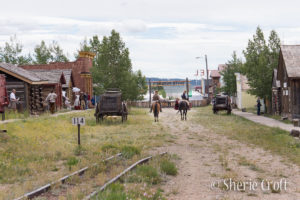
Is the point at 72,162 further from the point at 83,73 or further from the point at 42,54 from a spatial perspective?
the point at 42,54

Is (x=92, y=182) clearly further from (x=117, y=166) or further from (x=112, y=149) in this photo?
(x=112, y=149)

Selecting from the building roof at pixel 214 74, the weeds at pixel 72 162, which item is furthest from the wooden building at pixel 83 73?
the building roof at pixel 214 74

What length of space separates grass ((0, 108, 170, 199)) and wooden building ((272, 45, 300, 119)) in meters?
14.0

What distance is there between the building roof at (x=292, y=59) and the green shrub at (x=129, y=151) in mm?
18660

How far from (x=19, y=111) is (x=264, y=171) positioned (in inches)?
793

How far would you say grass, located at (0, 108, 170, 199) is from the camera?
9000 mm

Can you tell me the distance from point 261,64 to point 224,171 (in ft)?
94.5

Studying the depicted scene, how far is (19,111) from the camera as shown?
2641 centimetres

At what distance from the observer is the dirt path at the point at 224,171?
25.1ft

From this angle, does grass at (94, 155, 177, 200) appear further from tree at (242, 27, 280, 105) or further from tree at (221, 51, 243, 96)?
tree at (221, 51, 243, 96)

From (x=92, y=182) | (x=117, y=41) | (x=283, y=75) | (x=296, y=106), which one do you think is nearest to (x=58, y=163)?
(x=92, y=182)

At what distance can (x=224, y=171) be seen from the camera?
986 centimetres

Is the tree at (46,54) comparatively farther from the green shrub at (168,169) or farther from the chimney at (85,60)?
the green shrub at (168,169)

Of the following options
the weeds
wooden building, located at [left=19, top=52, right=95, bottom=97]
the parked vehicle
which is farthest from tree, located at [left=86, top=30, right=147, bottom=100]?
the weeds
